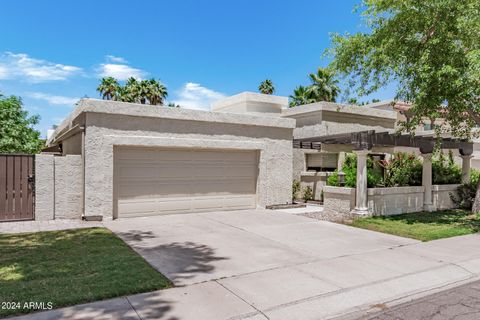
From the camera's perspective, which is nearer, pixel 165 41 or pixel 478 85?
pixel 478 85

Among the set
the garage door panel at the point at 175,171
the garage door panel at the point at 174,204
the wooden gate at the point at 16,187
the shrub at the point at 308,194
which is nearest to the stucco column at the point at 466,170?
the shrub at the point at 308,194

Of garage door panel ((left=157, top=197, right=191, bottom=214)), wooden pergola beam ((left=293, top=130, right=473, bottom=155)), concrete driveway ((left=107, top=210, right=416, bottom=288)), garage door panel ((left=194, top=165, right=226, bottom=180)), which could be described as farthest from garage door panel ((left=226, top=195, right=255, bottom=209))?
wooden pergola beam ((left=293, top=130, right=473, bottom=155))

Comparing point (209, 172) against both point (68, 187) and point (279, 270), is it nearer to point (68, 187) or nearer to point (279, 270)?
point (68, 187)

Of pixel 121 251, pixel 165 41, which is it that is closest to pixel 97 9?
pixel 165 41

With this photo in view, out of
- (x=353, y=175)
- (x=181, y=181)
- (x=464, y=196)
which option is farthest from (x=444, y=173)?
(x=181, y=181)

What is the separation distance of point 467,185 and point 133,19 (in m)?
17.4

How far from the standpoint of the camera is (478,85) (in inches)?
364

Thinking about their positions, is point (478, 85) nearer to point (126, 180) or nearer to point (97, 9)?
point (126, 180)

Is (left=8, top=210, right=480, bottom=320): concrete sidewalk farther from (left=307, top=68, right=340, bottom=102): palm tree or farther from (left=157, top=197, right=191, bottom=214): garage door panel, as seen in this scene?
(left=307, top=68, right=340, bottom=102): palm tree

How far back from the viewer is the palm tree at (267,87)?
147 feet

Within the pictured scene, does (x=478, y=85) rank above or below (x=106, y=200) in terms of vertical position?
above

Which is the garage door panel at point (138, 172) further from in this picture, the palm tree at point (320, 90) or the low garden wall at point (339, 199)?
the palm tree at point (320, 90)

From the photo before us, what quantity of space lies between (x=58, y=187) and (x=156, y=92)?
32604 millimetres

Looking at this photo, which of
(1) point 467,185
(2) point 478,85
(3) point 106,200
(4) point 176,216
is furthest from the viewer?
(1) point 467,185
